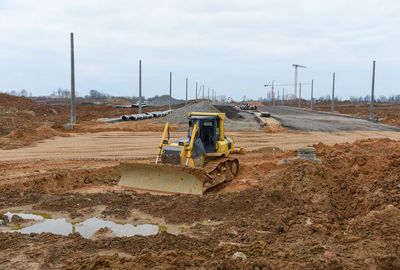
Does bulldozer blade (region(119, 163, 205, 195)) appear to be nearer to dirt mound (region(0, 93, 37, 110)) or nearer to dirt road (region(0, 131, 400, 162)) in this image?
dirt road (region(0, 131, 400, 162))

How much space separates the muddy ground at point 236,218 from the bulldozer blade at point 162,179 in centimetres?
43

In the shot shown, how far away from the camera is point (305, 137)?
2756 centimetres

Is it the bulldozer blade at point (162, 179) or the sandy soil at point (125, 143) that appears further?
the sandy soil at point (125, 143)

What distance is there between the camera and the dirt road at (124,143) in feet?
59.8

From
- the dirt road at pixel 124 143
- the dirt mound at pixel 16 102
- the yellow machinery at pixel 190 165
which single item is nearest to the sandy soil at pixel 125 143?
the dirt road at pixel 124 143

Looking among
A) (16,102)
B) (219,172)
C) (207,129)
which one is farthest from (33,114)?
(219,172)

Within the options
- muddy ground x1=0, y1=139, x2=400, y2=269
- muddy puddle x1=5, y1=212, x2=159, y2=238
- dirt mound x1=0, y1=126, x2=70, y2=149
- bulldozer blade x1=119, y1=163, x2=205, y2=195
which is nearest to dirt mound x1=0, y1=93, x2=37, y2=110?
dirt mound x1=0, y1=126, x2=70, y2=149

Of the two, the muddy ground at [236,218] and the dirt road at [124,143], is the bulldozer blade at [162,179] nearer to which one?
the muddy ground at [236,218]

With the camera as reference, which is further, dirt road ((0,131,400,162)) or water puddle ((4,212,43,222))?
dirt road ((0,131,400,162))

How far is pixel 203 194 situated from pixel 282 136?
60.2 ft

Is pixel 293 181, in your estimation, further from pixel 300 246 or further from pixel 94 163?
pixel 94 163

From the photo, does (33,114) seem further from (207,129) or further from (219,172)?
(219,172)

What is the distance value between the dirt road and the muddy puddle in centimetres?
886

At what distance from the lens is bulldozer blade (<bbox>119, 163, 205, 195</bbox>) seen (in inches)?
410
